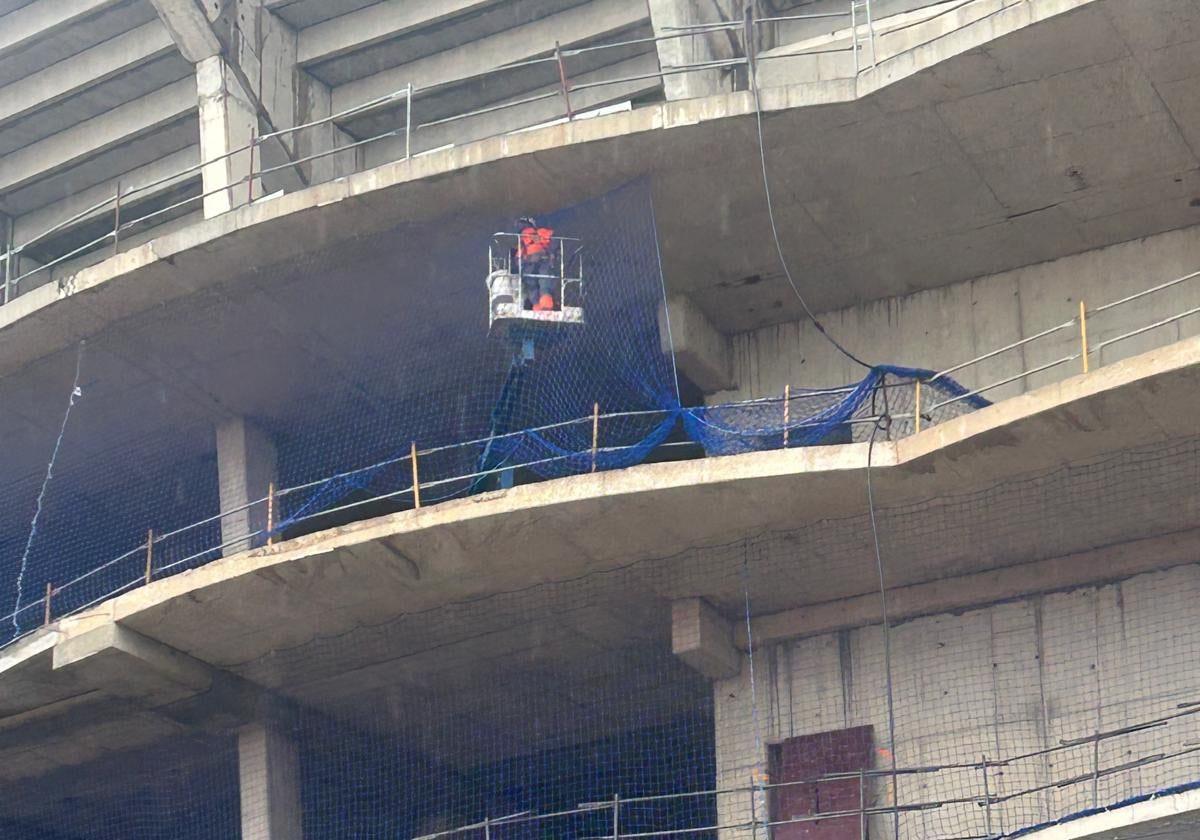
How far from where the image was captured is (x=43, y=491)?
22.2 metres

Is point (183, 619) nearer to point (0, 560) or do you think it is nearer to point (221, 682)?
point (221, 682)

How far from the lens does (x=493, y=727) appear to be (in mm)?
21375

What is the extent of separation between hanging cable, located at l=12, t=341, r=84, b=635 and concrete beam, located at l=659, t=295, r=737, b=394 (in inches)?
223

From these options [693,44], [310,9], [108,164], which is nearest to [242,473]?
[108,164]

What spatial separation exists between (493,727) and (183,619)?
361 cm

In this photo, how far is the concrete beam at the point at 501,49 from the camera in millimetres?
21125

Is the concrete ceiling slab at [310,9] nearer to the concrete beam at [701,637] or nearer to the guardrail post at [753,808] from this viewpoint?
the concrete beam at [701,637]

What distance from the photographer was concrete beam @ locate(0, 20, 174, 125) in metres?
22.5

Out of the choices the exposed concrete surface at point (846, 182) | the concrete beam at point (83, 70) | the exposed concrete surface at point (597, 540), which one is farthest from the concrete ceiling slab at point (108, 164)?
the exposed concrete surface at point (597, 540)

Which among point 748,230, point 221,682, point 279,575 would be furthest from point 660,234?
point 221,682

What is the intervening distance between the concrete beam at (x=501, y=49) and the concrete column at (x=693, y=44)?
937mm

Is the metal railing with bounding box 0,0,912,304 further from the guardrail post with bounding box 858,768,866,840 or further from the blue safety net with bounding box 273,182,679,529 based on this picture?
the guardrail post with bounding box 858,768,866,840

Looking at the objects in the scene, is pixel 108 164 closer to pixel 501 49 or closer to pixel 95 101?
pixel 95 101

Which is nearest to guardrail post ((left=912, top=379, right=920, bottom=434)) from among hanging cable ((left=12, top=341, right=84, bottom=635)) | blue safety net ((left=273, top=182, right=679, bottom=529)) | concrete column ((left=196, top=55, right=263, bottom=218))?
blue safety net ((left=273, top=182, right=679, bottom=529))
